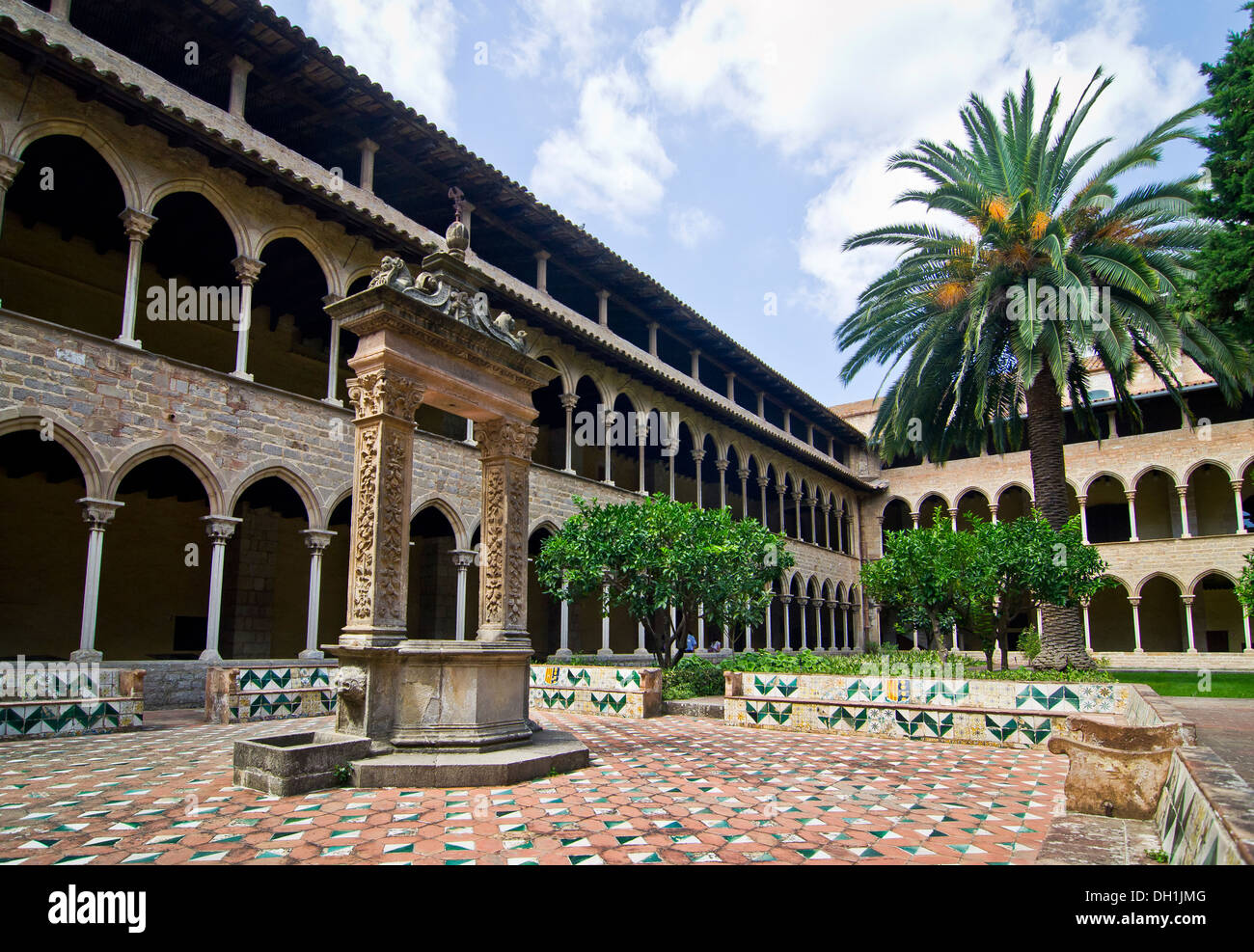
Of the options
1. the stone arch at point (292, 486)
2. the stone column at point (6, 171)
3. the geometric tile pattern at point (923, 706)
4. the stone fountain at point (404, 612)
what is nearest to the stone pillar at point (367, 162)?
the stone arch at point (292, 486)

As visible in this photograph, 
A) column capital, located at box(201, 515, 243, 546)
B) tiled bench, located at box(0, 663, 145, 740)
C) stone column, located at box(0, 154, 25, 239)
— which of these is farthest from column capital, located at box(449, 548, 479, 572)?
stone column, located at box(0, 154, 25, 239)

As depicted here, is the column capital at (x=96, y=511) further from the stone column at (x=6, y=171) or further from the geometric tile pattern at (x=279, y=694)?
the stone column at (x=6, y=171)

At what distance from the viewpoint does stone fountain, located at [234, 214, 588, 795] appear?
5848mm

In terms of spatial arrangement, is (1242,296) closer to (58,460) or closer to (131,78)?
(131,78)

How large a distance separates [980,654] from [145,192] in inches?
1173

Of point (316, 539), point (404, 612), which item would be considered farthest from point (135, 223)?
point (404, 612)

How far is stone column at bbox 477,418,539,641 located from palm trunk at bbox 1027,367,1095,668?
1119 cm

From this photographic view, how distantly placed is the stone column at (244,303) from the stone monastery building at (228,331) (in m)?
0.05

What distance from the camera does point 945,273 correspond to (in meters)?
16.6

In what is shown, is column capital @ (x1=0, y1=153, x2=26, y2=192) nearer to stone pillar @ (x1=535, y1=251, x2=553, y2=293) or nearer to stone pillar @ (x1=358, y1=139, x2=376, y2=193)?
stone pillar @ (x1=358, y1=139, x2=376, y2=193)

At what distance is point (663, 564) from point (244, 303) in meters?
7.54

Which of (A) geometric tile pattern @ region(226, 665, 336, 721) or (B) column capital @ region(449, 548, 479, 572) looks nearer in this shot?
(A) geometric tile pattern @ region(226, 665, 336, 721)

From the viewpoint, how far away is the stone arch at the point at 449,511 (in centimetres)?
1459
